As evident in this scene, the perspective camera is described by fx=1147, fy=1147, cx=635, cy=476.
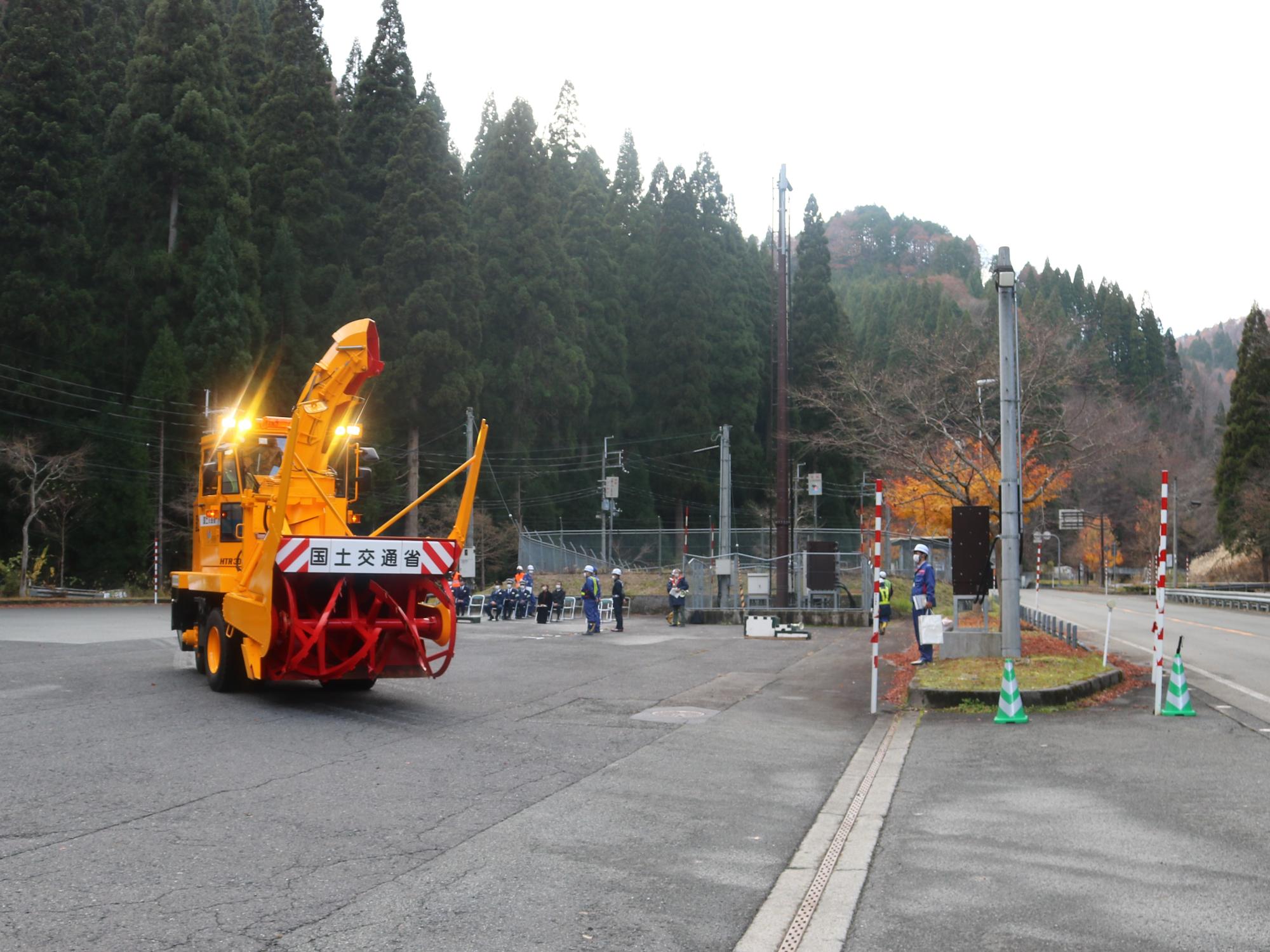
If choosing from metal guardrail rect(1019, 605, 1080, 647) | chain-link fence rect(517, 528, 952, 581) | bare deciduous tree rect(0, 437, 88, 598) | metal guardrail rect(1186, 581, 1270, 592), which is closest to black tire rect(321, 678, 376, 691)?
metal guardrail rect(1019, 605, 1080, 647)

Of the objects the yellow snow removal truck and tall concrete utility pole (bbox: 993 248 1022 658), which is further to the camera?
tall concrete utility pole (bbox: 993 248 1022 658)

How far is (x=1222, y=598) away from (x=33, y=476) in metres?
43.8

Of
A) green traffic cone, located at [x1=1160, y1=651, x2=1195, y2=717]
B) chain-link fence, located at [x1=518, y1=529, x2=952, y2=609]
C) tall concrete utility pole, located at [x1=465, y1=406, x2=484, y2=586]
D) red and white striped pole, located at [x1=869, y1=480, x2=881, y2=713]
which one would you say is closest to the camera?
green traffic cone, located at [x1=1160, y1=651, x2=1195, y2=717]

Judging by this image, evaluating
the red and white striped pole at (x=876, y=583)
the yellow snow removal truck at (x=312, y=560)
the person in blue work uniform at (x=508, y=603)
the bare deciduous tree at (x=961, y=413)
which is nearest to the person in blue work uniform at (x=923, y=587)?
the red and white striped pole at (x=876, y=583)

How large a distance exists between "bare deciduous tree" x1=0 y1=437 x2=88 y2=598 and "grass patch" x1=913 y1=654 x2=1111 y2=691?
115 ft

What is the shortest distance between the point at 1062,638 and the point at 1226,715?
867 centimetres

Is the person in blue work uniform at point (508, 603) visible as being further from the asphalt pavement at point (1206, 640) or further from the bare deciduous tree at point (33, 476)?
the bare deciduous tree at point (33, 476)

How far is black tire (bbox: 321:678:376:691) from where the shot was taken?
A: 1366cm

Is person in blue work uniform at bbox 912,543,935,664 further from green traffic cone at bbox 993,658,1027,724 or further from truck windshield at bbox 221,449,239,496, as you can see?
truck windshield at bbox 221,449,239,496

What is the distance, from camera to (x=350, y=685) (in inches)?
541

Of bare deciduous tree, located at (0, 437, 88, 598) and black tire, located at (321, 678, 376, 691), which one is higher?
bare deciduous tree, located at (0, 437, 88, 598)

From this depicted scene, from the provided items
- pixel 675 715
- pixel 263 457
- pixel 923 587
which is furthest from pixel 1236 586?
pixel 263 457

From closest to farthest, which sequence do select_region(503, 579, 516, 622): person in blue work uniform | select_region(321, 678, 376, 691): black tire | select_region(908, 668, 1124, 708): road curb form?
select_region(908, 668, 1124, 708): road curb → select_region(321, 678, 376, 691): black tire → select_region(503, 579, 516, 622): person in blue work uniform

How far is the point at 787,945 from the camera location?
Result: 4.91 meters
